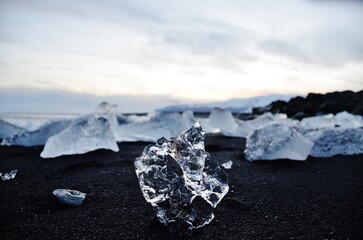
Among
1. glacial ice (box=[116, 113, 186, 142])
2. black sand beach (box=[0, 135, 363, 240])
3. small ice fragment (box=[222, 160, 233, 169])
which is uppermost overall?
glacial ice (box=[116, 113, 186, 142])

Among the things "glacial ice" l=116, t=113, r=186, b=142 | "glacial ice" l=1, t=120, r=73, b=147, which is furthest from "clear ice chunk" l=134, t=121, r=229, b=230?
"glacial ice" l=1, t=120, r=73, b=147

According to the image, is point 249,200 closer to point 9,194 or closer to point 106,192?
point 106,192

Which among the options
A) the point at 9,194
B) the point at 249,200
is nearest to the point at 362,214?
the point at 249,200

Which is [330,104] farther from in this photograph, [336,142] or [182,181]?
[182,181]

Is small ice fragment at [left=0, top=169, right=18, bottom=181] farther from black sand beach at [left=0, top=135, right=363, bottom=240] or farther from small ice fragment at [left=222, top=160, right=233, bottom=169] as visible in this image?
small ice fragment at [left=222, top=160, right=233, bottom=169]

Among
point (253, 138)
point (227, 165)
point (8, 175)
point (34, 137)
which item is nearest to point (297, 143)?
point (253, 138)

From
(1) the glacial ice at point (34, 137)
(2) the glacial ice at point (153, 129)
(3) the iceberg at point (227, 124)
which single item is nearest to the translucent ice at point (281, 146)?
(2) the glacial ice at point (153, 129)
